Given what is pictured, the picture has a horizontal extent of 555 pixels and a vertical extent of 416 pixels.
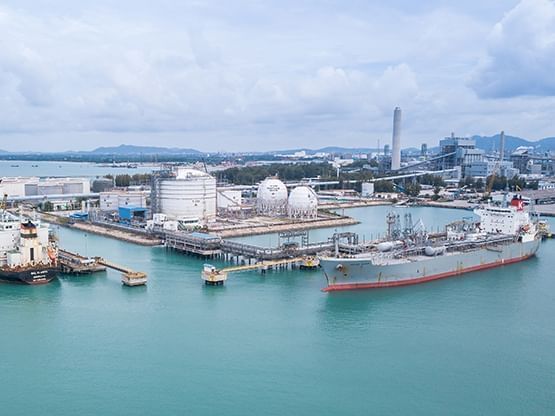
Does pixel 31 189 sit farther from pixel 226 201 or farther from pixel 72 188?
pixel 226 201

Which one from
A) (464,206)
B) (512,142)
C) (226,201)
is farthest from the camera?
(512,142)

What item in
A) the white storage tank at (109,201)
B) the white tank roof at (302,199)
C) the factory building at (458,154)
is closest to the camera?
the white tank roof at (302,199)

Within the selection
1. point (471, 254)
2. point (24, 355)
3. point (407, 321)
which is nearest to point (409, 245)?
point (471, 254)

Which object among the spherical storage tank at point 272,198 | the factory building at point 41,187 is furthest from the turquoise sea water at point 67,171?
the spherical storage tank at point 272,198

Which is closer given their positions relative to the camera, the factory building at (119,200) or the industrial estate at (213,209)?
the industrial estate at (213,209)

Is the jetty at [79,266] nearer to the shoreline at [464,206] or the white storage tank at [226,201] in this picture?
the white storage tank at [226,201]

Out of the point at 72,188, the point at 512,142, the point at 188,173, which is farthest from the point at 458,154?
the point at 512,142

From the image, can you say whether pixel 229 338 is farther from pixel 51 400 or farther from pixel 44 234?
pixel 44 234
